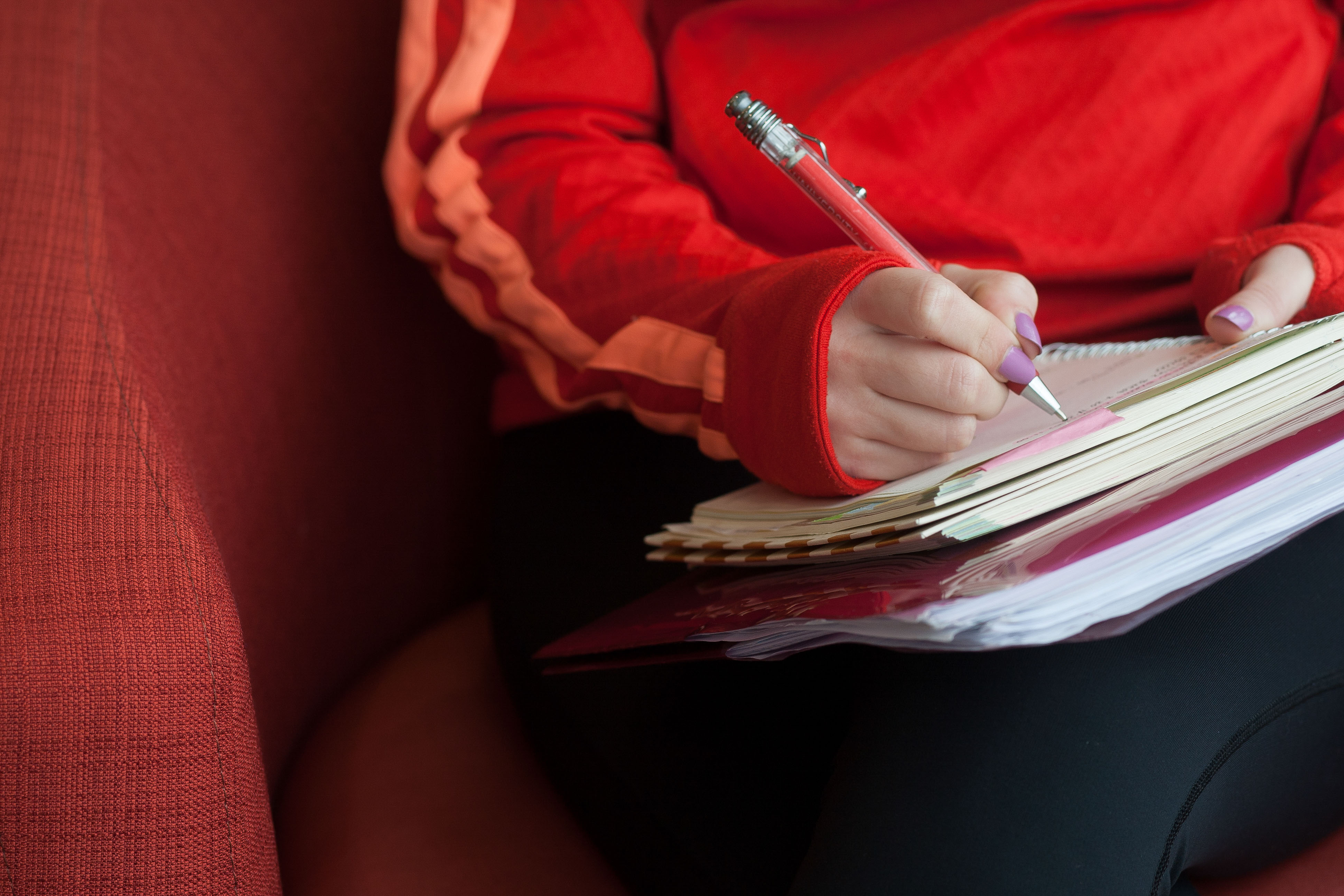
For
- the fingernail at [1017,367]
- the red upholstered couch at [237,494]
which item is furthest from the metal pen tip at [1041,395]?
the red upholstered couch at [237,494]

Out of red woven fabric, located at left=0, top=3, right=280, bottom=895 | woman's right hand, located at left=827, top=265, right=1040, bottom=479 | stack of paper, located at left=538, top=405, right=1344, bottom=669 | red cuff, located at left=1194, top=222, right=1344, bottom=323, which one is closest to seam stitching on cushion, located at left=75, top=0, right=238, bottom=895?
red woven fabric, located at left=0, top=3, right=280, bottom=895

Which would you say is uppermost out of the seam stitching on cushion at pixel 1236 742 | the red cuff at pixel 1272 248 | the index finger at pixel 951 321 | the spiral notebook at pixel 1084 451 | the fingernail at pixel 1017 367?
the red cuff at pixel 1272 248

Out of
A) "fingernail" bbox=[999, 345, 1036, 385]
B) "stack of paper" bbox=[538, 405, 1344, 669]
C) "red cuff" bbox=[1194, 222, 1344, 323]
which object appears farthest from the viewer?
"red cuff" bbox=[1194, 222, 1344, 323]

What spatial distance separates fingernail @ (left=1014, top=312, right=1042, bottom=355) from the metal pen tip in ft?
0.07

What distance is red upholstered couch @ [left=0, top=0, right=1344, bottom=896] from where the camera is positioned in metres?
0.36

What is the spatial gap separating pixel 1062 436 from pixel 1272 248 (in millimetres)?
263

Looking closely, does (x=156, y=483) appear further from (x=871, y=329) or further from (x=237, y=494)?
(x=871, y=329)

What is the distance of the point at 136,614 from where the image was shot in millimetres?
365

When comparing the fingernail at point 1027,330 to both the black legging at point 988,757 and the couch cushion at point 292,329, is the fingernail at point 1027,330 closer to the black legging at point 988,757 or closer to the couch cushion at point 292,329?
the black legging at point 988,757

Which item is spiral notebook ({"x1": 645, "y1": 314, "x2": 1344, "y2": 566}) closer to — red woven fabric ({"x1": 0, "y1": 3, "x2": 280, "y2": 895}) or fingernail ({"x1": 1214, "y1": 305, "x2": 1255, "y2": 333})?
fingernail ({"x1": 1214, "y1": 305, "x2": 1255, "y2": 333})

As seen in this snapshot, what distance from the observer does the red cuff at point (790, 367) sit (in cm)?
39

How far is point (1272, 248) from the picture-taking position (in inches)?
19.7

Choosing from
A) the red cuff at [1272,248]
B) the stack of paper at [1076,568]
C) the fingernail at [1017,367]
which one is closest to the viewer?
the stack of paper at [1076,568]

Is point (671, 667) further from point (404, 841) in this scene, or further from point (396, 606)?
point (396, 606)
